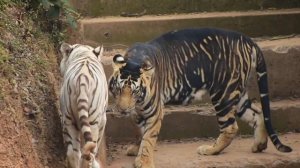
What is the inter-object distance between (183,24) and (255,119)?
2.18m

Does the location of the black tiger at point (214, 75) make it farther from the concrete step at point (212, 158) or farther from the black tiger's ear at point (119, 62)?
the black tiger's ear at point (119, 62)

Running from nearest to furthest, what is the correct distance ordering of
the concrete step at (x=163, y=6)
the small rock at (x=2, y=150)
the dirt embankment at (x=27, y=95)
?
the small rock at (x=2, y=150), the dirt embankment at (x=27, y=95), the concrete step at (x=163, y=6)

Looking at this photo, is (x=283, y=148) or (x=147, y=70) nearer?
(x=147, y=70)

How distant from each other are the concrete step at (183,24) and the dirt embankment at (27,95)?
196cm

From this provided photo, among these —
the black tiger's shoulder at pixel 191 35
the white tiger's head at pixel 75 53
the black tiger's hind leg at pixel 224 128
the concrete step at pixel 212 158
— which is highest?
the white tiger's head at pixel 75 53

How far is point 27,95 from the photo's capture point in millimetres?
5340

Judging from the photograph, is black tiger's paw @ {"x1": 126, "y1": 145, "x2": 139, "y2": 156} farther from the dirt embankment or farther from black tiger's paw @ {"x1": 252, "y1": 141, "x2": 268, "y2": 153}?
black tiger's paw @ {"x1": 252, "y1": 141, "x2": 268, "y2": 153}

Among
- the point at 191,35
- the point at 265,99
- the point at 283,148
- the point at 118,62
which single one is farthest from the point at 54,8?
the point at 283,148

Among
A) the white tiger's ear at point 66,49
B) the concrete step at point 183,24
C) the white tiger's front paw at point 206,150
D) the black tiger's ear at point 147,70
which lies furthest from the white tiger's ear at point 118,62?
the concrete step at point 183,24

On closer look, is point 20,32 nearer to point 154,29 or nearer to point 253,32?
point 154,29

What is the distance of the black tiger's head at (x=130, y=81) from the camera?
5.97m

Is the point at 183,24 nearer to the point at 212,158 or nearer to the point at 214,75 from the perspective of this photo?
the point at 214,75

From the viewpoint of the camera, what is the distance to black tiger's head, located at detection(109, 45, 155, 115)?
19.6 feet

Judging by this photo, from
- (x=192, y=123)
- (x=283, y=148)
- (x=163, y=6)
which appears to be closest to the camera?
(x=283, y=148)
